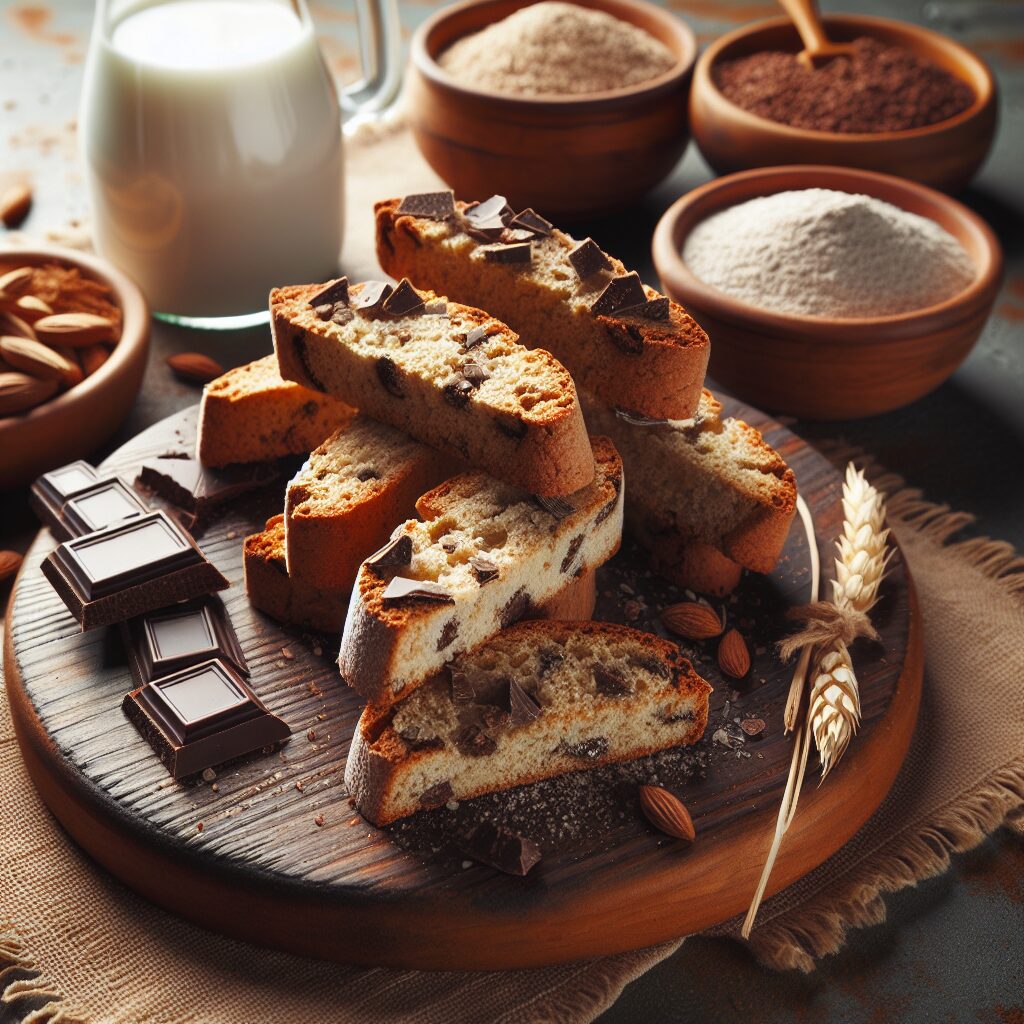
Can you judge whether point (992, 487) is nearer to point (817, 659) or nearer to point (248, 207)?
point (817, 659)

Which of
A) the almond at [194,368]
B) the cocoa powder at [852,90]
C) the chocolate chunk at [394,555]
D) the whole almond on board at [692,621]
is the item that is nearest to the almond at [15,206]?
the almond at [194,368]

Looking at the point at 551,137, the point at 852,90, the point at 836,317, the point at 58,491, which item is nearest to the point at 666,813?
the point at 58,491

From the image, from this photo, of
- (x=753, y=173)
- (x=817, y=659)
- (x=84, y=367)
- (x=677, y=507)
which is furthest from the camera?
(x=753, y=173)

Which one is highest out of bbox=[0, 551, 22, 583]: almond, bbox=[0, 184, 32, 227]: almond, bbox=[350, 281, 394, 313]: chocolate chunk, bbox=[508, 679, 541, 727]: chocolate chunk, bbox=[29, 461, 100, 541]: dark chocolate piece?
bbox=[350, 281, 394, 313]: chocolate chunk

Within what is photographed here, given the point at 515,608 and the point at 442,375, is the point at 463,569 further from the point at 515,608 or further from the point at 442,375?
the point at 442,375

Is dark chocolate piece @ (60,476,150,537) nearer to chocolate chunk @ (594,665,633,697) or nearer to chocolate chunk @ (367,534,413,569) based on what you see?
chocolate chunk @ (367,534,413,569)

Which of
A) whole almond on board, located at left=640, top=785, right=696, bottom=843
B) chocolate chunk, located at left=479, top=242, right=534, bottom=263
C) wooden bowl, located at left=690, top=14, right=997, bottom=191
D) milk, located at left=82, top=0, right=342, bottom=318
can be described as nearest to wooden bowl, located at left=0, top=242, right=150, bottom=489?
milk, located at left=82, top=0, right=342, bottom=318

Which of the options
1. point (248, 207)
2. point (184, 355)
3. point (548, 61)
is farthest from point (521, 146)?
point (184, 355)
